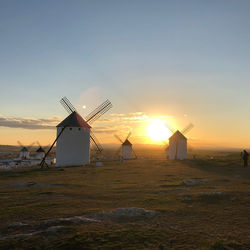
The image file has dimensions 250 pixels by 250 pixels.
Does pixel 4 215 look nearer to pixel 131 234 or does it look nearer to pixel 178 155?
pixel 131 234

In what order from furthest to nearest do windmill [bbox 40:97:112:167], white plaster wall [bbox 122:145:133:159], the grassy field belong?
1. white plaster wall [bbox 122:145:133:159]
2. windmill [bbox 40:97:112:167]
3. the grassy field

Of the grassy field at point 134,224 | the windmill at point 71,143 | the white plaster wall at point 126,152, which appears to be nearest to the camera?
the grassy field at point 134,224

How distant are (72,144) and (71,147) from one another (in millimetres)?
468

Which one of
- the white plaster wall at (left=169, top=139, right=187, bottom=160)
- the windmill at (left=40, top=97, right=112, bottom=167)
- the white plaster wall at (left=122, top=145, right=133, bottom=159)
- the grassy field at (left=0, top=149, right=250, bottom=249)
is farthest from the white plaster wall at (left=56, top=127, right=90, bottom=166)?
the white plaster wall at (left=122, top=145, right=133, bottom=159)

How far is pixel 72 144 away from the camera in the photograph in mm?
33250

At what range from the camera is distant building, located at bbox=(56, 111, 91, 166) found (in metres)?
33.1

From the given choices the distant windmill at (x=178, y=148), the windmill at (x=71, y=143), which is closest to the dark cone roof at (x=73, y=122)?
the windmill at (x=71, y=143)

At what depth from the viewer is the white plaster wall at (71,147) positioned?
108 feet

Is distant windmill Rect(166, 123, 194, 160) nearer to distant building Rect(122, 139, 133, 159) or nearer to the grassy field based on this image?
distant building Rect(122, 139, 133, 159)

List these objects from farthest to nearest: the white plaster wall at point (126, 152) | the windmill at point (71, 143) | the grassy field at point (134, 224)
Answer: the white plaster wall at point (126, 152), the windmill at point (71, 143), the grassy field at point (134, 224)

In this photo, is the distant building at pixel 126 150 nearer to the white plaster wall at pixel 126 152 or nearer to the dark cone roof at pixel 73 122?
the white plaster wall at pixel 126 152

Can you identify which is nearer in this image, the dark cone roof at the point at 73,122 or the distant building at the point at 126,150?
the dark cone roof at the point at 73,122

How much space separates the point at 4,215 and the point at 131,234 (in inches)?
195

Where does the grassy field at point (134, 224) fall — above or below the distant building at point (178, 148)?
below
